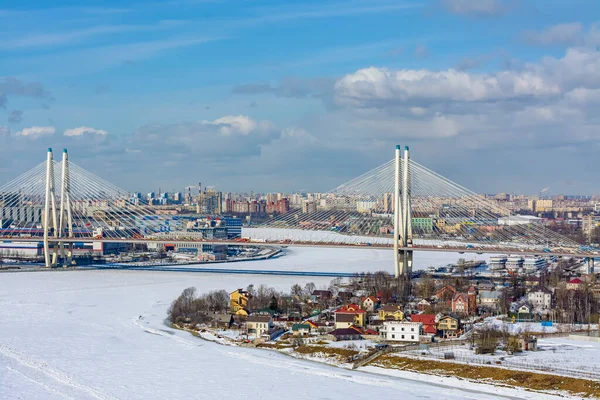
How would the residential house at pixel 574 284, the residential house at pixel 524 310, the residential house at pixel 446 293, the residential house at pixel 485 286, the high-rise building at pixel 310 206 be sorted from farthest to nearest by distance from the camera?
the high-rise building at pixel 310 206, the residential house at pixel 485 286, the residential house at pixel 574 284, the residential house at pixel 446 293, the residential house at pixel 524 310

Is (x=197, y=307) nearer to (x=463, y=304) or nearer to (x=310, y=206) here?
(x=463, y=304)

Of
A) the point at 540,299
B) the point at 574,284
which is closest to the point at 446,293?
the point at 540,299

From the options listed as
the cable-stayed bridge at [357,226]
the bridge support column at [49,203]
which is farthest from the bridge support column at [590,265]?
the bridge support column at [49,203]

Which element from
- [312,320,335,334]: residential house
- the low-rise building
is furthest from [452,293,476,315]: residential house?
the low-rise building

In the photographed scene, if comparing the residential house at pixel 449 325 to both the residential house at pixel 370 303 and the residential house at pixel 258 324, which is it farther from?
the residential house at pixel 258 324

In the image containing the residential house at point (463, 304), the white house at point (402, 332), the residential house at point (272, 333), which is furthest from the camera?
the residential house at point (463, 304)
